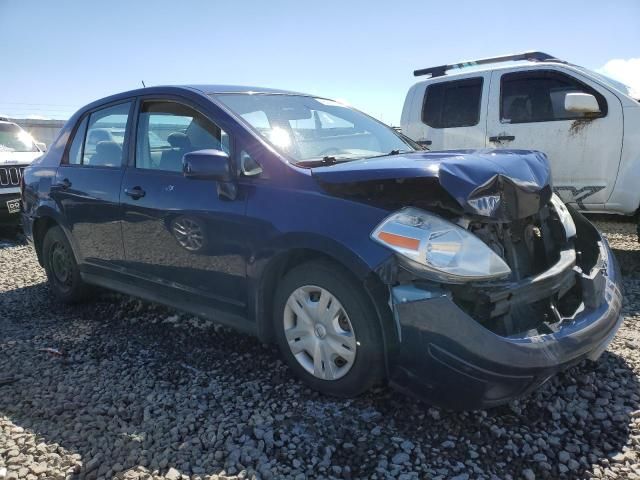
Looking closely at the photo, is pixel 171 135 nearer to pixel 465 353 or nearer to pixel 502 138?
pixel 465 353

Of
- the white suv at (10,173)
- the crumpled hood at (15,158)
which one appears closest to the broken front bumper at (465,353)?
the white suv at (10,173)

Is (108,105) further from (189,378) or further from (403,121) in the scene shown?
(403,121)

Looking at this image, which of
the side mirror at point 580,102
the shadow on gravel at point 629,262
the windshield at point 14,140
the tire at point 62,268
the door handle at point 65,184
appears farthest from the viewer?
the windshield at point 14,140

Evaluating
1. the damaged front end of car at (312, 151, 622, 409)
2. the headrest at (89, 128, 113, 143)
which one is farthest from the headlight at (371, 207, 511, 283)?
the headrest at (89, 128, 113, 143)

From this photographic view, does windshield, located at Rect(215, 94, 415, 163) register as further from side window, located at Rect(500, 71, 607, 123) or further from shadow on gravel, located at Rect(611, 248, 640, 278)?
shadow on gravel, located at Rect(611, 248, 640, 278)

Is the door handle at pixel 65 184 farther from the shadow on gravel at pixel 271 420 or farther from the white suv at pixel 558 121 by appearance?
the white suv at pixel 558 121

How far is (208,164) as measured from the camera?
281cm

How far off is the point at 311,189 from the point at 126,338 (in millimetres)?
2027

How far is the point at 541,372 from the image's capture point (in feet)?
7.20

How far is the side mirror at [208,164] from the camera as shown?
281 cm

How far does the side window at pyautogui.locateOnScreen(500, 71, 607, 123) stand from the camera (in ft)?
18.3

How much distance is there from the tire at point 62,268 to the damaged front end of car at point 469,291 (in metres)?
2.92

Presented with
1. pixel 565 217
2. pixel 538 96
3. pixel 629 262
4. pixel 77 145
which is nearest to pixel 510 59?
pixel 538 96

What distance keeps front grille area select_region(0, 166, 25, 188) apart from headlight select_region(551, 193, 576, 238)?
7.80 metres
